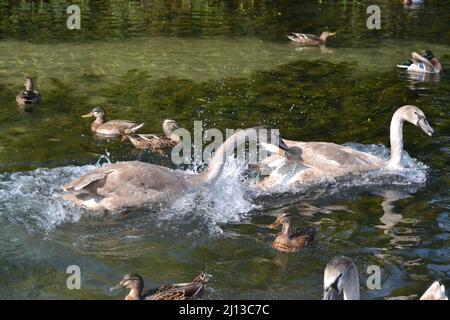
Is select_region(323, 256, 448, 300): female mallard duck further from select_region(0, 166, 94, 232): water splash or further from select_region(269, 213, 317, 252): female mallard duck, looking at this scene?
select_region(0, 166, 94, 232): water splash

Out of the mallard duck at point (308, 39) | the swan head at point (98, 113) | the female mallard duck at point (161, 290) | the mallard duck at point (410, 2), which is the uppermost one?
the mallard duck at point (410, 2)

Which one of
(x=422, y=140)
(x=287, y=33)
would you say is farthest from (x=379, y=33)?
(x=422, y=140)

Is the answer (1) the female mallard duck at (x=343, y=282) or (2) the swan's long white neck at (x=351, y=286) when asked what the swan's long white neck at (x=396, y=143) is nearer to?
(1) the female mallard duck at (x=343, y=282)

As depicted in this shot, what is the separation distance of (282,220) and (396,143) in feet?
11.6

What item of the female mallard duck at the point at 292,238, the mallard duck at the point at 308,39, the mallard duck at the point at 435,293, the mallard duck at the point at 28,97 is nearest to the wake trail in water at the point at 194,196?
the female mallard duck at the point at 292,238

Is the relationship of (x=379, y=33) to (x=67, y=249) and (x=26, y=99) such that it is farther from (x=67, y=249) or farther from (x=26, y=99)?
(x=67, y=249)

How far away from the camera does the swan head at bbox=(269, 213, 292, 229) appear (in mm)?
9852

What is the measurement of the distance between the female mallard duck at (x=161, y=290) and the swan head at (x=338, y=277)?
1542 mm

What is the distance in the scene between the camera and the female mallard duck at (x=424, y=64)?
19078mm

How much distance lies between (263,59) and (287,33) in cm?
435

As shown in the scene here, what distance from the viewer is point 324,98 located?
16.6 meters

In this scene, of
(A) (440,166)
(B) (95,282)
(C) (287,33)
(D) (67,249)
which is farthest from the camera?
(C) (287,33)

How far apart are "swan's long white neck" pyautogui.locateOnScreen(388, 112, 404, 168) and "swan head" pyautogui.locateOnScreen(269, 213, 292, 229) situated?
3.03 m

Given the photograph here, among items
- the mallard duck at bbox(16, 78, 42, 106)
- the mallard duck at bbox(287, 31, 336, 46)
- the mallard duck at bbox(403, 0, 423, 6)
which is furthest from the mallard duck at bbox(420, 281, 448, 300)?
the mallard duck at bbox(403, 0, 423, 6)
